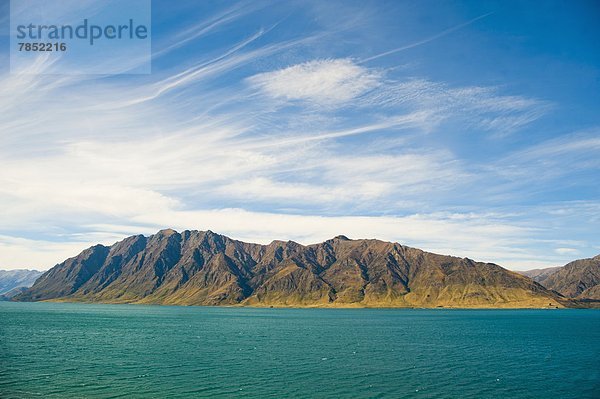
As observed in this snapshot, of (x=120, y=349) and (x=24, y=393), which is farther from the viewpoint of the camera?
(x=120, y=349)

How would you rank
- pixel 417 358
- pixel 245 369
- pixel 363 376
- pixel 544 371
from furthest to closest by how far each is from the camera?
pixel 417 358 < pixel 544 371 < pixel 245 369 < pixel 363 376

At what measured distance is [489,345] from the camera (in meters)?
138

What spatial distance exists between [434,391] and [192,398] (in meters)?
37.7

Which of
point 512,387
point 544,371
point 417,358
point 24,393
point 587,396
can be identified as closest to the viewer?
point 24,393

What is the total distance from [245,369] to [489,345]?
8864cm

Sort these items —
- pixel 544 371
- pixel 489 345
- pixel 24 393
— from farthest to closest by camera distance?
pixel 489 345, pixel 544 371, pixel 24 393

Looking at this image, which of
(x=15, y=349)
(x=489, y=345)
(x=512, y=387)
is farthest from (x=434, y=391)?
(x=15, y=349)

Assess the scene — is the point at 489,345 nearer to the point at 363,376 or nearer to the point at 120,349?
the point at 363,376

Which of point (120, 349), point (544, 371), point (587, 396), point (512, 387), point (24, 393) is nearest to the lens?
point (24, 393)

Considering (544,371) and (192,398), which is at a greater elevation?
(192,398)

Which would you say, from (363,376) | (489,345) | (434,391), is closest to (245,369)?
(363,376)

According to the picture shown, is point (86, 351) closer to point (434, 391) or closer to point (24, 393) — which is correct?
point (24, 393)

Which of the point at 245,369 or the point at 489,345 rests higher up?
the point at 245,369

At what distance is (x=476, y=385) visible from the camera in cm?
7500
